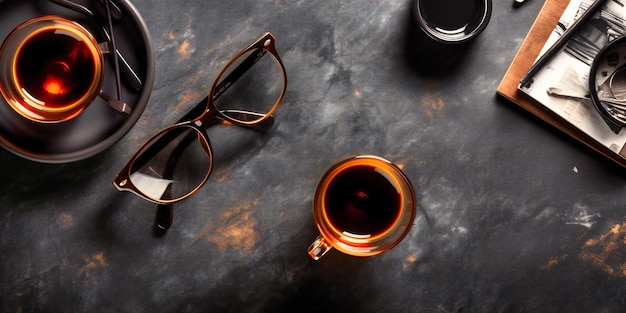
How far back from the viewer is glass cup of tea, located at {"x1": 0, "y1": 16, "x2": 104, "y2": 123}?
91 centimetres

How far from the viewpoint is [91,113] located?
1.02 m

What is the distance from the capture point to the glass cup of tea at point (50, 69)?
0.91 m

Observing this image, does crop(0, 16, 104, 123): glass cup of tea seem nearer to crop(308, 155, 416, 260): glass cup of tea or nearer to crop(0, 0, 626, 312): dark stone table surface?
crop(0, 0, 626, 312): dark stone table surface

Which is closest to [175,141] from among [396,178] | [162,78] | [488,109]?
[162,78]

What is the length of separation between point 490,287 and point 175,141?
68 cm

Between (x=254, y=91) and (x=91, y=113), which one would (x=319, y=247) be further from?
(x=91, y=113)

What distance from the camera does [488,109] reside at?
1167 millimetres

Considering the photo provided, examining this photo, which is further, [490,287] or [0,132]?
[490,287]

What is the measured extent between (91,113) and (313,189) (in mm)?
432

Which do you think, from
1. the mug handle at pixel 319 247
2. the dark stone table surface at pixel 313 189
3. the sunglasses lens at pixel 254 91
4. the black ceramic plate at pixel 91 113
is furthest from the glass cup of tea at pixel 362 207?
the black ceramic plate at pixel 91 113

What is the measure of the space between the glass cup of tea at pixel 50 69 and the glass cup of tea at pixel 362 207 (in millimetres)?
426

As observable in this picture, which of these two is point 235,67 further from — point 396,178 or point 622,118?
point 622,118

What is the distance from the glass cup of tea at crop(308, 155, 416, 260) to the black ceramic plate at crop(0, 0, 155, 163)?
36 centimetres

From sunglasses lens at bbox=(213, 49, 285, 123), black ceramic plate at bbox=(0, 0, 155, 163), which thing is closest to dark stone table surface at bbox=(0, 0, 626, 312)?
sunglasses lens at bbox=(213, 49, 285, 123)
